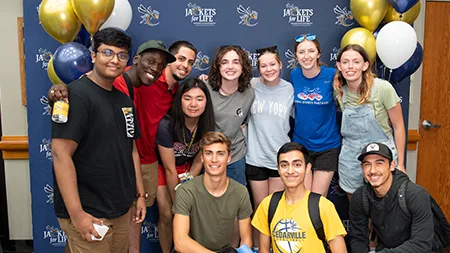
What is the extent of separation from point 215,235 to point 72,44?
1.48 m

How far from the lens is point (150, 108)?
9.09 ft

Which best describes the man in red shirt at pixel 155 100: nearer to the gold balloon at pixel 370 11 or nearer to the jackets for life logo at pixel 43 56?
the jackets for life logo at pixel 43 56

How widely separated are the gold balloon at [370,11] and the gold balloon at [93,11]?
5.62ft

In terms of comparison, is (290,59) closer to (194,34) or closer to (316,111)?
(316,111)

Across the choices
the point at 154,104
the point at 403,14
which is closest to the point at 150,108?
the point at 154,104

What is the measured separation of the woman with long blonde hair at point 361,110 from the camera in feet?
8.88

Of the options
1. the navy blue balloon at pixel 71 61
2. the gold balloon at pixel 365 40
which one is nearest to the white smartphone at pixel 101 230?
the navy blue balloon at pixel 71 61

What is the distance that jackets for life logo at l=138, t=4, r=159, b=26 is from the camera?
3.20 metres

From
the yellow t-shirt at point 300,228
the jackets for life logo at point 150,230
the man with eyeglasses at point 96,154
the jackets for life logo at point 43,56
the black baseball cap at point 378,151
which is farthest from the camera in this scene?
the jackets for life logo at point 150,230

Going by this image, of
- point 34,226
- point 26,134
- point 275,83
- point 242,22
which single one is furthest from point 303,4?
point 34,226

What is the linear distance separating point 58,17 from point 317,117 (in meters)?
1.85

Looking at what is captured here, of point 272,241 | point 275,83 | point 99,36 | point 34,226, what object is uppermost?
point 99,36

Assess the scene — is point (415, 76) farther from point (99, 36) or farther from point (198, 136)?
point (99, 36)

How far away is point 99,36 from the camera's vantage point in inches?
76.2
